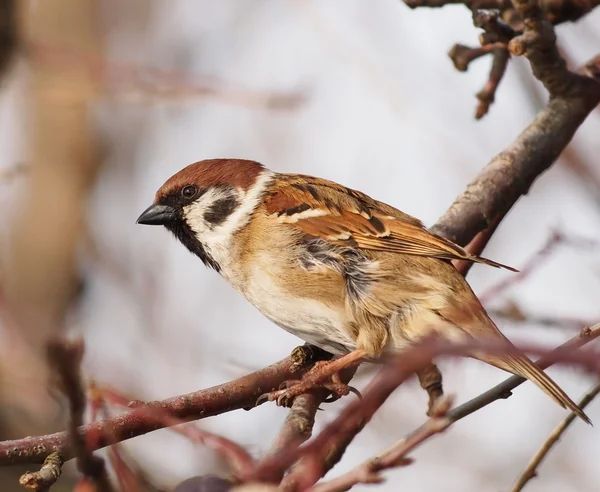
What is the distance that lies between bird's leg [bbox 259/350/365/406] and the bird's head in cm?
76

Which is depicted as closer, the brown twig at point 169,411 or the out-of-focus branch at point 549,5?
the brown twig at point 169,411

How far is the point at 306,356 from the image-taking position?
9.92 feet

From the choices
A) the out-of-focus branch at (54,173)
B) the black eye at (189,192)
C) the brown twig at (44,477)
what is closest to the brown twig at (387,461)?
the brown twig at (44,477)

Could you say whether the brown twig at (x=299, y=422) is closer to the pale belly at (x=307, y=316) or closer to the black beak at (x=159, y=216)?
the pale belly at (x=307, y=316)

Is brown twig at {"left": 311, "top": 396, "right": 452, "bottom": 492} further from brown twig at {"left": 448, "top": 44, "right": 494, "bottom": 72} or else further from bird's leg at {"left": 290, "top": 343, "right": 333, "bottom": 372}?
brown twig at {"left": 448, "top": 44, "right": 494, "bottom": 72}

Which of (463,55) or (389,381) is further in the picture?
(463,55)

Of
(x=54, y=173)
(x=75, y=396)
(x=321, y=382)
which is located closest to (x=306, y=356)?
(x=321, y=382)

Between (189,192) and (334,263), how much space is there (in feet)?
2.47

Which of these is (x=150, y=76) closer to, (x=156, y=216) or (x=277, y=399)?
(x=156, y=216)

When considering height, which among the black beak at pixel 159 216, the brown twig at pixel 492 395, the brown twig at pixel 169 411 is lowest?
the brown twig at pixel 169 411

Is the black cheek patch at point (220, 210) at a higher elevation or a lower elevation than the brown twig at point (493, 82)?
lower

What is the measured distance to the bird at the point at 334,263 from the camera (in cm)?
286

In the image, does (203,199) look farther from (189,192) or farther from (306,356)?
(306,356)

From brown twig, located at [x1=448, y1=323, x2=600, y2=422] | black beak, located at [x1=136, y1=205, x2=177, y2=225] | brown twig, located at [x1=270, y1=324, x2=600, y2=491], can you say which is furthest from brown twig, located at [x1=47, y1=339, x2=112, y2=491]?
black beak, located at [x1=136, y1=205, x2=177, y2=225]
